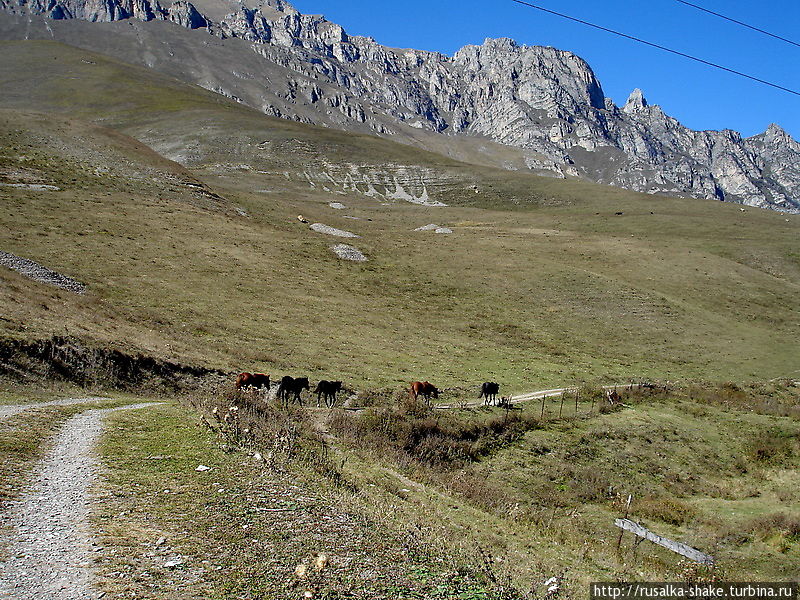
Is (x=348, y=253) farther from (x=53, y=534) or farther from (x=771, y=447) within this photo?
(x=53, y=534)

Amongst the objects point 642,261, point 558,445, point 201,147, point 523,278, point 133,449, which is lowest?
point 558,445

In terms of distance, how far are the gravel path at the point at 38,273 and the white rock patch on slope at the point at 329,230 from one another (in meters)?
47.8

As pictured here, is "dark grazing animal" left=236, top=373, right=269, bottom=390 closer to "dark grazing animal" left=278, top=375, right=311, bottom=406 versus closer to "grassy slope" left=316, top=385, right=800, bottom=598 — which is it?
"dark grazing animal" left=278, top=375, right=311, bottom=406

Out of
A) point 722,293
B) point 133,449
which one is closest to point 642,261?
point 722,293

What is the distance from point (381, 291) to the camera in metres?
63.6

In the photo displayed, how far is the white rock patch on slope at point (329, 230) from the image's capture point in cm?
8825

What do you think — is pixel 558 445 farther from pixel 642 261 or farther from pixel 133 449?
pixel 642 261

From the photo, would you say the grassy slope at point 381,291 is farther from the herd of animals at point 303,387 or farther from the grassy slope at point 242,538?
the grassy slope at point 242,538

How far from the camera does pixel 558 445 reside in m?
27.0

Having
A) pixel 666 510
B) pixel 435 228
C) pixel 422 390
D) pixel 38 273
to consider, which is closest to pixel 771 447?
pixel 666 510

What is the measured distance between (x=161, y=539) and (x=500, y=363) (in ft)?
125

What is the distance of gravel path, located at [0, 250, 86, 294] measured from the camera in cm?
4131

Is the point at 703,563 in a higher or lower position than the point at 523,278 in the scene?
lower

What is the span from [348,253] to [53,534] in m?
67.5
